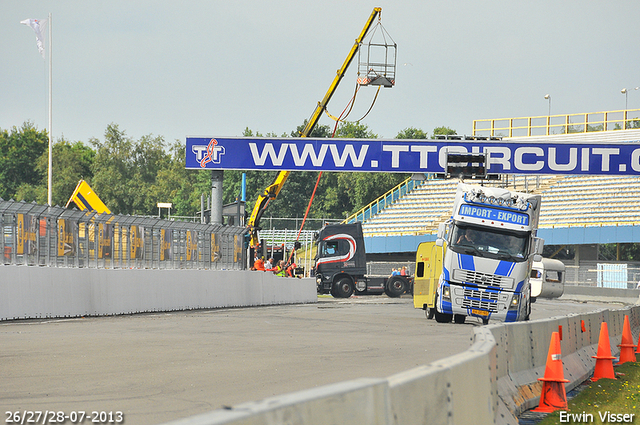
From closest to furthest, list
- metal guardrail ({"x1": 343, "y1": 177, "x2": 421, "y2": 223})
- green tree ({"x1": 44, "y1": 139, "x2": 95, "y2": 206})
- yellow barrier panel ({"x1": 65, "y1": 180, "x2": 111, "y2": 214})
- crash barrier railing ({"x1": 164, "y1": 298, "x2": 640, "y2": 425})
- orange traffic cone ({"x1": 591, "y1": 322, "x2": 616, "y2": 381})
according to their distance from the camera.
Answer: crash barrier railing ({"x1": 164, "y1": 298, "x2": 640, "y2": 425})
orange traffic cone ({"x1": 591, "y1": 322, "x2": 616, "y2": 381})
yellow barrier panel ({"x1": 65, "y1": 180, "x2": 111, "y2": 214})
metal guardrail ({"x1": 343, "y1": 177, "x2": 421, "y2": 223})
green tree ({"x1": 44, "y1": 139, "x2": 95, "y2": 206})

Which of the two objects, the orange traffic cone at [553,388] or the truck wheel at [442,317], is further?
the truck wheel at [442,317]

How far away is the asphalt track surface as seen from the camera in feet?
26.3

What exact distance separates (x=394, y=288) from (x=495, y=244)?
868 inches

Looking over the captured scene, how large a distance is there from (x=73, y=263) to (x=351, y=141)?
15.7 meters

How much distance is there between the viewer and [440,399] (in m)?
4.74

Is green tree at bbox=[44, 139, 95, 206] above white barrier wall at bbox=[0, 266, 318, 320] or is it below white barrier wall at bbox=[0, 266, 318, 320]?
above

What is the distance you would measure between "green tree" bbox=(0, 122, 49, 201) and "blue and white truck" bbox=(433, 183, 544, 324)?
8316 centimetres

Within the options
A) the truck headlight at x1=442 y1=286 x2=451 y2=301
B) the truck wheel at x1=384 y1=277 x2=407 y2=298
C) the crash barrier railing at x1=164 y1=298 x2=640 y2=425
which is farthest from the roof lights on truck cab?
the truck wheel at x1=384 y1=277 x2=407 y2=298

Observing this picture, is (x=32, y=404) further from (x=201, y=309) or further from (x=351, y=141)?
(x=351, y=141)

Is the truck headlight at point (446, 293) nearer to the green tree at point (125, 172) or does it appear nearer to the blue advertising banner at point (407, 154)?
A: the blue advertising banner at point (407, 154)

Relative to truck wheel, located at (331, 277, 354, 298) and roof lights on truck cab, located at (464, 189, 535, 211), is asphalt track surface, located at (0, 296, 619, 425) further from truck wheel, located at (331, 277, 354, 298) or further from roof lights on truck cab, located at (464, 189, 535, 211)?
truck wheel, located at (331, 277, 354, 298)

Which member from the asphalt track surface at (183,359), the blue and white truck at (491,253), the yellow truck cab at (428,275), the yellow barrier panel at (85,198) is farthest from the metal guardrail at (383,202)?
the asphalt track surface at (183,359)

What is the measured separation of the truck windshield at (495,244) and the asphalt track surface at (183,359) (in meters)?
2.00

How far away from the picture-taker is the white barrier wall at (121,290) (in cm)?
1755
